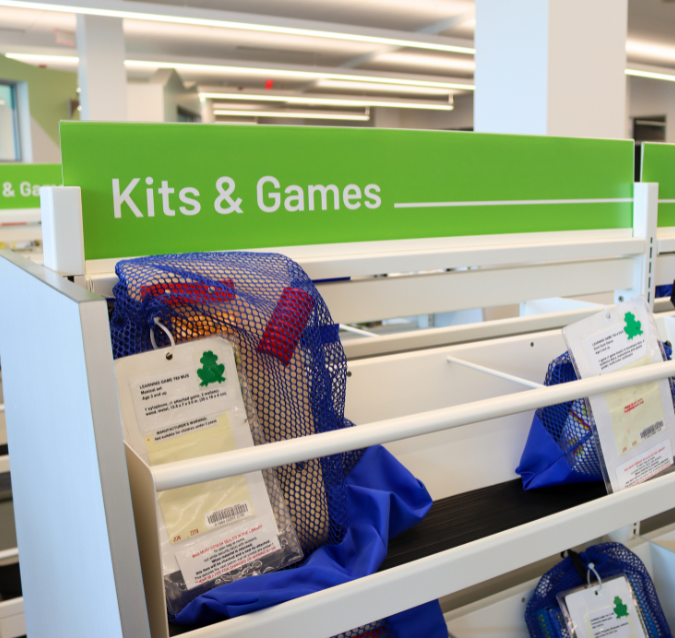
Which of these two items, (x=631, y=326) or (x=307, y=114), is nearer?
(x=631, y=326)

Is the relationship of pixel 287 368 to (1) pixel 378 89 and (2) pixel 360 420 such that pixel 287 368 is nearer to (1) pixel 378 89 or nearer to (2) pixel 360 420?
(2) pixel 360 420

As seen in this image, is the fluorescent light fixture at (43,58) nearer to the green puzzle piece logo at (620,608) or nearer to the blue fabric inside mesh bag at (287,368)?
the blue fabric inside mesh bag at (287,368)

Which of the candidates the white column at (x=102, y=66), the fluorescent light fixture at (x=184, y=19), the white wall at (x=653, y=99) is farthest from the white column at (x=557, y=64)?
the white wall at (x=653, y=99)

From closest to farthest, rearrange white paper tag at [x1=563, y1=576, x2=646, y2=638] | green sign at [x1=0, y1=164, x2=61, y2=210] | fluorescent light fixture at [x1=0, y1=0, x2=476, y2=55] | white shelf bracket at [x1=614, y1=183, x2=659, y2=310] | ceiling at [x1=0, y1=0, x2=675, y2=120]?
white paper tag at [x1=563, y1=576, x2=646, y2=638] < white shelf bracket at [x1=614, y1=183, x2=659, y2=310] < green sign at [x1=0, y1=164, x2=61, y2=210] < fluorescent light fixture at [x1=0, y1=0, x2=476, y2=55] < ceiling at [x1=0, y1=0, x2=675, y2=120]

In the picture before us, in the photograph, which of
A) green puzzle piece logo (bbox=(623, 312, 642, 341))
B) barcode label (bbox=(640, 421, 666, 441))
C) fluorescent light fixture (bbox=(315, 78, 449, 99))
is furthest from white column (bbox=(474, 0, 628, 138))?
fluorescent light fixture (bbox=(315, 78, 449, 99))

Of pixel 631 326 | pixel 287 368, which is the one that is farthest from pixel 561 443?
pixel 287 368

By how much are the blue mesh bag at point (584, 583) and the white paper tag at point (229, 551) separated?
2.45ft

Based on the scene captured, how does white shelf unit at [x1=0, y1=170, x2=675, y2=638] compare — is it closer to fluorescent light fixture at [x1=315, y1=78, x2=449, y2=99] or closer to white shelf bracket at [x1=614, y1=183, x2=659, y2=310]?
white shelf bracket at [x1=614, y1=183, x2=659, y2=310]

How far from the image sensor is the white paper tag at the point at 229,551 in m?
0.88

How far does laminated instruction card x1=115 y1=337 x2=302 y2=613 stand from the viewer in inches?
34.1

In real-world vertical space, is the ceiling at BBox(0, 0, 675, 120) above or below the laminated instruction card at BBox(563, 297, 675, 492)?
above

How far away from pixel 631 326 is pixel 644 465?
0.90ft

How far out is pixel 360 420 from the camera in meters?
1.35

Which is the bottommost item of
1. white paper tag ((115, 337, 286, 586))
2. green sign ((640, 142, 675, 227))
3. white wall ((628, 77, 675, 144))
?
white paper tag ((115, 337, 286, 586))
